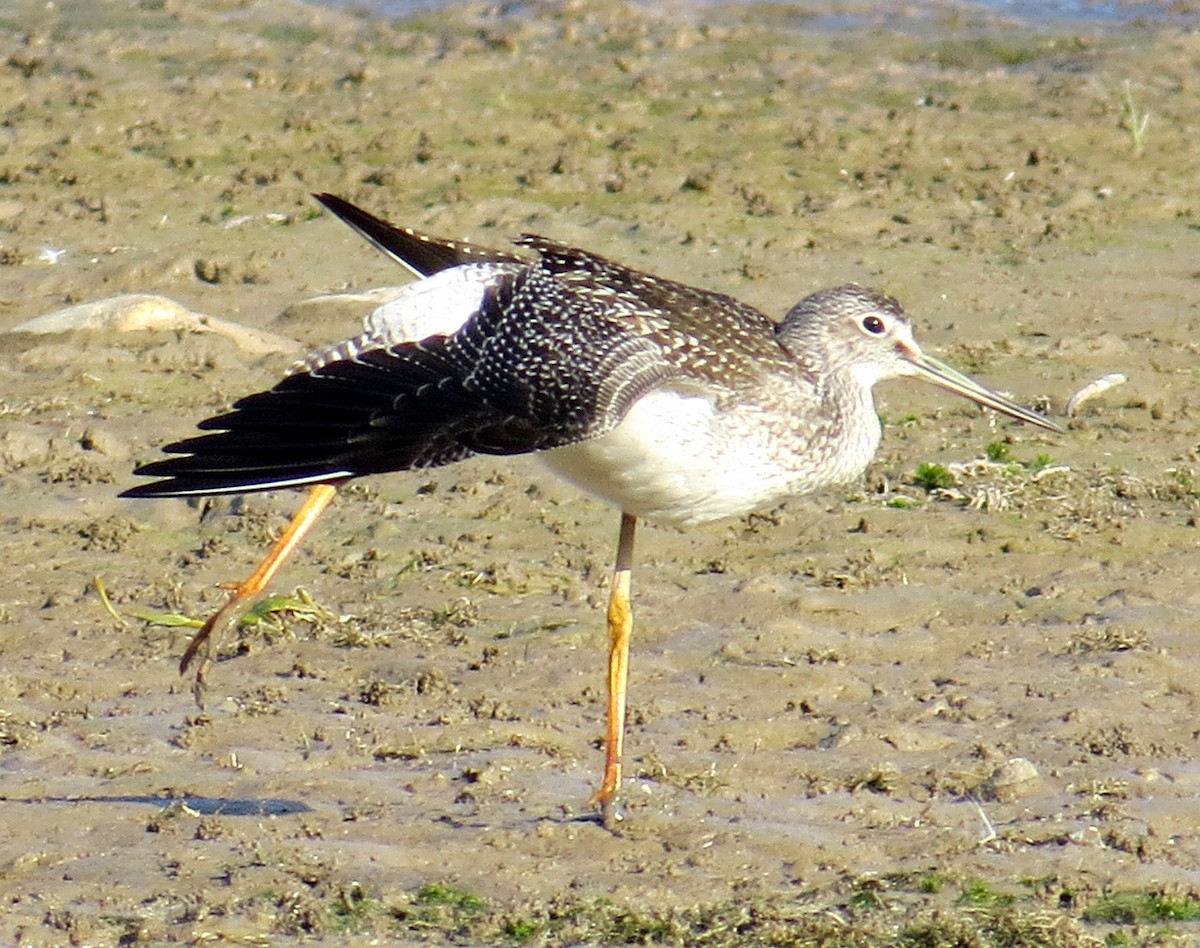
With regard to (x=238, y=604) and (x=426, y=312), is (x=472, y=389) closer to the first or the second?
(x=426, y=312)

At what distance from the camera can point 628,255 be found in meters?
10.4

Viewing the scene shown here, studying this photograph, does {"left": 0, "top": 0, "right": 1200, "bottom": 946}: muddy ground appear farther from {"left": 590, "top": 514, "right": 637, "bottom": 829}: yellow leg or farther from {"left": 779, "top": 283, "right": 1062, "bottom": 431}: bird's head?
{"left": 779, "top": 283, "right": 1062, "bottom": 431}: bird's head

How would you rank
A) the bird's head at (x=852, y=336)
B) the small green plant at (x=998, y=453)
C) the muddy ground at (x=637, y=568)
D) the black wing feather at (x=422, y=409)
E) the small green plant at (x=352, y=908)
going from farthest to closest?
the small green plant at (x=998, y=453) → the bird's head at (x=852, y=336) → the black wing feather at (x=422, y=409) → the muddy ground at (x=637, y=568) → the small green plant at (x=352, y=908)

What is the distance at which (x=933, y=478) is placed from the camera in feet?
26.2

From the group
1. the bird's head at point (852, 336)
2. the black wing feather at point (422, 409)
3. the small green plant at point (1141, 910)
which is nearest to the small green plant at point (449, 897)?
the black wing feather at point (422, 409)

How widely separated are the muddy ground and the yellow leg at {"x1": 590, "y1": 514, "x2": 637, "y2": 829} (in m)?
0.11

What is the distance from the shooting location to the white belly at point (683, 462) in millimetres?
5594

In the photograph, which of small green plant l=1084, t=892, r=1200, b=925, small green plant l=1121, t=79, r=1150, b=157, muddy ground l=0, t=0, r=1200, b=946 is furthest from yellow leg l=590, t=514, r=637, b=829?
small green plant l=1121, t=79, r=1150, b=157

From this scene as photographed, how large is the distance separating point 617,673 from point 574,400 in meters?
0.85

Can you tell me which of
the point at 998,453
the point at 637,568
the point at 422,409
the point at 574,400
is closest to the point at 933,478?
the point at 998,453

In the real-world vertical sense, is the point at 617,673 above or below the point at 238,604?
below

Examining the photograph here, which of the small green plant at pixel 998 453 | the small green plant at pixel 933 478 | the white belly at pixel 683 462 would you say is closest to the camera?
the white belly at pixel 683 462

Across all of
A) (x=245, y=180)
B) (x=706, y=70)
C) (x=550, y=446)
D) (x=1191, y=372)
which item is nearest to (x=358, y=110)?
(x=245, y=180)

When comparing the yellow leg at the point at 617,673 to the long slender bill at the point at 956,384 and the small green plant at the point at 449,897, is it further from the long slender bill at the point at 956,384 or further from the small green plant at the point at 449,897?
the long slender bill at the point at 956,384
